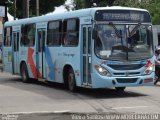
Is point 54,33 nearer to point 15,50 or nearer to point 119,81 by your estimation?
point 119,81

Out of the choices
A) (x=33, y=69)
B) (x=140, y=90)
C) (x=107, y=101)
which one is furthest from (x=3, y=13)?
(x=107, y=101)

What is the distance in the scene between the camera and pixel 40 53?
20.5m

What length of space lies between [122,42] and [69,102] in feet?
8.69

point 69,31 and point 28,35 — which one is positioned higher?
point 69,31

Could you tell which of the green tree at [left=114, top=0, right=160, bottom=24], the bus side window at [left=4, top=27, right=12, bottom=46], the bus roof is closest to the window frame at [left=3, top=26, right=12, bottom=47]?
the bus side window at [left=4, top=27, right=12, bottom=46]

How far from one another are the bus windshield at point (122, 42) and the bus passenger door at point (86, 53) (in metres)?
0.43

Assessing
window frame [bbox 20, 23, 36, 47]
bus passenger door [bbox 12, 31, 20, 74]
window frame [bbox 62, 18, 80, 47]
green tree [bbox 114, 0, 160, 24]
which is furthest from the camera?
green tree [bbox 114, 0, 160, 24]

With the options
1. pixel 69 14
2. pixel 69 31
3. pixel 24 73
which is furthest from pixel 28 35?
pixel 69 31

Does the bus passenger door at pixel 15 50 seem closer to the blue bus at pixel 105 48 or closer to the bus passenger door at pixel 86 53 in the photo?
the blue bus at pixel 105 48

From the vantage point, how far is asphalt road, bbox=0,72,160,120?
485 inches

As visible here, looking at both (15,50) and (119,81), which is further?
(15,50)

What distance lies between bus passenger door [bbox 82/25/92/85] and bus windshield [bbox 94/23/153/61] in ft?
1.40

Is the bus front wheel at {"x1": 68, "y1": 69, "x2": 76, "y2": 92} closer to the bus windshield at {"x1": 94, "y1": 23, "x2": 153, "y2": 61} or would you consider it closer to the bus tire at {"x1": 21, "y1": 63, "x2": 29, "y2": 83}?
the bus windshield at {"x1": 94, "y1": 23, "x2": 153, "y2": 61}

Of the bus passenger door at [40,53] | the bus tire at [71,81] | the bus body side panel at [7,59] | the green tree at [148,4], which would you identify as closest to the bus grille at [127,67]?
the bus tire at [71,81]
